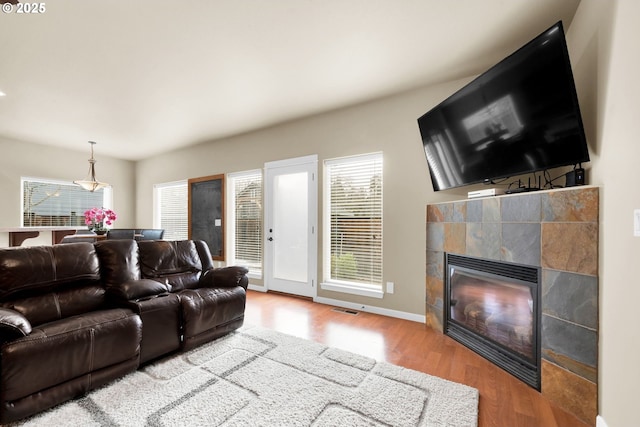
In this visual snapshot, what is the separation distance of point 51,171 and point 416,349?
7.01m

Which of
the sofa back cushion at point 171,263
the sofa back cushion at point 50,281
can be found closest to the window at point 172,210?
the sofa back cushion at point 171,263

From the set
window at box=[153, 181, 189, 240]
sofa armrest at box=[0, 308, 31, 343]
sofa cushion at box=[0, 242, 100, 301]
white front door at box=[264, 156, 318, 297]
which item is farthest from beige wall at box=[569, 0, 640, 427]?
window at box=[153, 181, 189, 240]

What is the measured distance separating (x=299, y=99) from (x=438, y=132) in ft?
5.70

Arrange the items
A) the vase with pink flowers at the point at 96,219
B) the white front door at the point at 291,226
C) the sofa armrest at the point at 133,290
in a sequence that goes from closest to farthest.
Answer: the sofa armrest at the point at 133,290 → the white front door at the point at 291,226 → the vase with pink flowers at the point at 96,219

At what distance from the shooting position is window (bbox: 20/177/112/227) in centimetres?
511

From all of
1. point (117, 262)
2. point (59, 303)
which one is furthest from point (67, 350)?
point (117, 262)

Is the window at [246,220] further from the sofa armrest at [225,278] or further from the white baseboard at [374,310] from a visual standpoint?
the sofa armrest at [225,278]

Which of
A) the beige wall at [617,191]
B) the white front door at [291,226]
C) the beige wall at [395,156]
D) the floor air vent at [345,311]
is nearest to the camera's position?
the beige wall at [617,191]

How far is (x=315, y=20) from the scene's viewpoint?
211 cm

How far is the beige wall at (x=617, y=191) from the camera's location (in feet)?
4.01

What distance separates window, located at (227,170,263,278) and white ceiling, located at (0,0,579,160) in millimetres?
1228

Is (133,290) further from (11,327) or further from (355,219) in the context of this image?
(355,219)

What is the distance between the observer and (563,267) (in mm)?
1737

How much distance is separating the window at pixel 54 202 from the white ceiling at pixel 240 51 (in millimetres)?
1753
